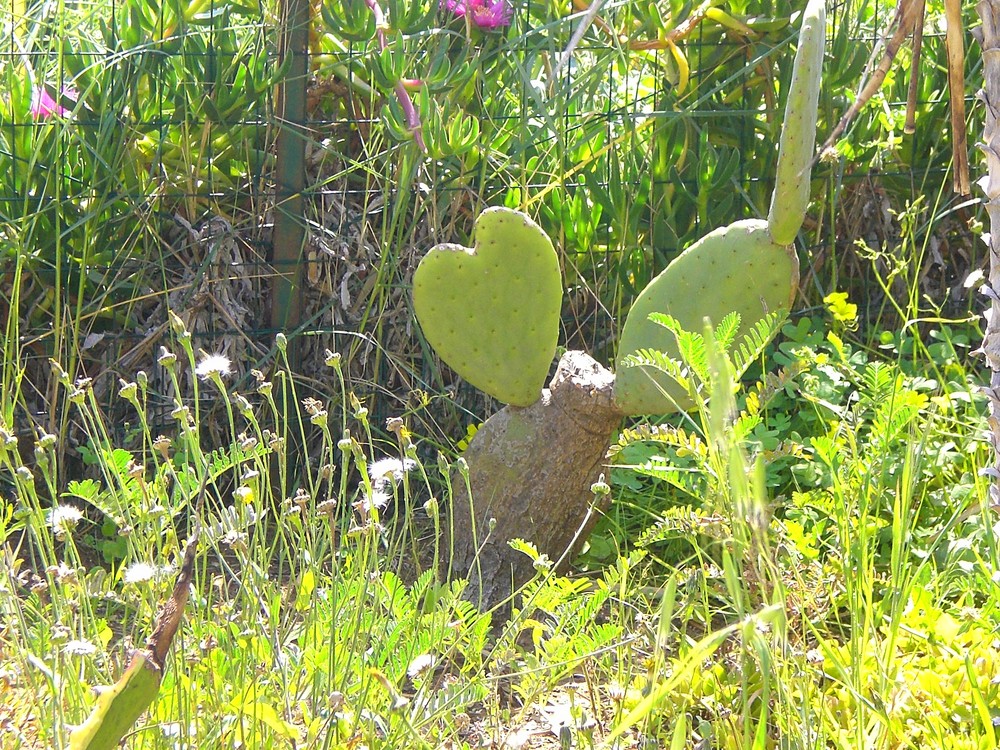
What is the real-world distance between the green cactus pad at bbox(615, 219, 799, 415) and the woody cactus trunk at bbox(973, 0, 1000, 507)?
41 centimetres

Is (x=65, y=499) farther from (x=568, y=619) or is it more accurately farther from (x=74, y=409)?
(x=568, y=619)

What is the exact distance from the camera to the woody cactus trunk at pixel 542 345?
1.99 meters

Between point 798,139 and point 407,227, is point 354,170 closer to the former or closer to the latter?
point 407,227

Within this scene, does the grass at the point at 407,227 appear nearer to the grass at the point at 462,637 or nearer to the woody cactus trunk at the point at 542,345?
the woody cactus trunk at the point at 542,345

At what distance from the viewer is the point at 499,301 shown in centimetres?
211

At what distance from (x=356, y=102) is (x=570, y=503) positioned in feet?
3.99

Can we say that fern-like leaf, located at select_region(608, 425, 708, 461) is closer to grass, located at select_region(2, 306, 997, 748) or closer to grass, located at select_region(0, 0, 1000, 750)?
grass, located at select_region(2, 306, 997, 748)

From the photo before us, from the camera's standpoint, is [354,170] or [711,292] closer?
[711,292]

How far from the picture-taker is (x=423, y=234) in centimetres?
275

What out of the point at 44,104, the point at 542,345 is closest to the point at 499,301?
the point at 542,345

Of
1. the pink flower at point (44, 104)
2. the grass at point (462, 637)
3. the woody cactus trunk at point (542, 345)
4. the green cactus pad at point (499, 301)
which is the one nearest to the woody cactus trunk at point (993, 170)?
the grass at point (462, 637)

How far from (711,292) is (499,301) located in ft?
1.29

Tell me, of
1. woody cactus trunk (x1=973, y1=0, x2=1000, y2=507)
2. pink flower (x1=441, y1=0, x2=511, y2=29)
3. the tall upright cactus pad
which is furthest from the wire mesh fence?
woody cactus trunk (x1=973, y1=0, x2=1000, y2=507)

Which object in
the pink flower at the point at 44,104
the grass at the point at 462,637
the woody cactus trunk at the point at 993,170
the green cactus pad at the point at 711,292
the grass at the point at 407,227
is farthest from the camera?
the pink flower at the point at 44,104
